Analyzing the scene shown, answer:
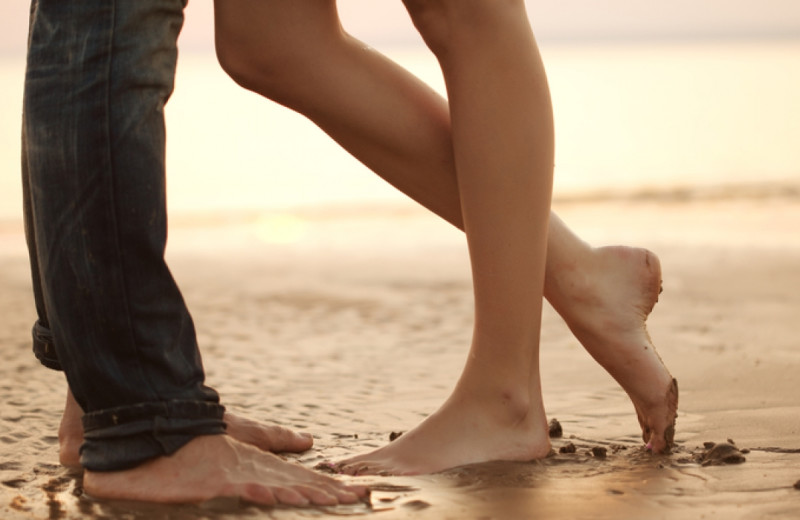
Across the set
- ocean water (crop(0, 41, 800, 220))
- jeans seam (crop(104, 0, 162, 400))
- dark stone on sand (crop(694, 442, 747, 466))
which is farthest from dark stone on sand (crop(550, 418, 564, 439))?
ocean water (crop(0, 41, 800, 220))

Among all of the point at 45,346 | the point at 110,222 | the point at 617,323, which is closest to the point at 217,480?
the point at 110,222

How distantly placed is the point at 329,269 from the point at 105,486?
2.90 m

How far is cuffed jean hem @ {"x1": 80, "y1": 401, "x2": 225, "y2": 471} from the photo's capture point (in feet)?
5.00

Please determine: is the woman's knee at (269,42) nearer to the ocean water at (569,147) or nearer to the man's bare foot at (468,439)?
the man's bare foot at (468,439)

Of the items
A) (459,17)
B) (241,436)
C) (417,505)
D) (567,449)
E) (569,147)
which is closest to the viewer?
(417,505)

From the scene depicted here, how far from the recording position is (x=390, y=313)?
3320 mm

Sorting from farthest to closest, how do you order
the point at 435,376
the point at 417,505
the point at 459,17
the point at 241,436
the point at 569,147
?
the point at 569,147
the point at 435,376
the point at 241,436
the point at 459,17
the point at 417,505

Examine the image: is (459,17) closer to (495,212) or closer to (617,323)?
(495,212)

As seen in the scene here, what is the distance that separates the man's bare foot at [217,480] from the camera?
59.4 inches

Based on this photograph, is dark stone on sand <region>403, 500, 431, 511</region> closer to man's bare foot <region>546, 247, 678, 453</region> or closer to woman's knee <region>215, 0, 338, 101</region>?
man's bare foot <region>546, 247, 678, 453</region>

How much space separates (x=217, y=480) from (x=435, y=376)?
3.37 feet

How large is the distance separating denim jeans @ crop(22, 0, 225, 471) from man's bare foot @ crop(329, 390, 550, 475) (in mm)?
323

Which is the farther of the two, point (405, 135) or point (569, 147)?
point (569, 147)

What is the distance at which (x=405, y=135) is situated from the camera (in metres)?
1.83
